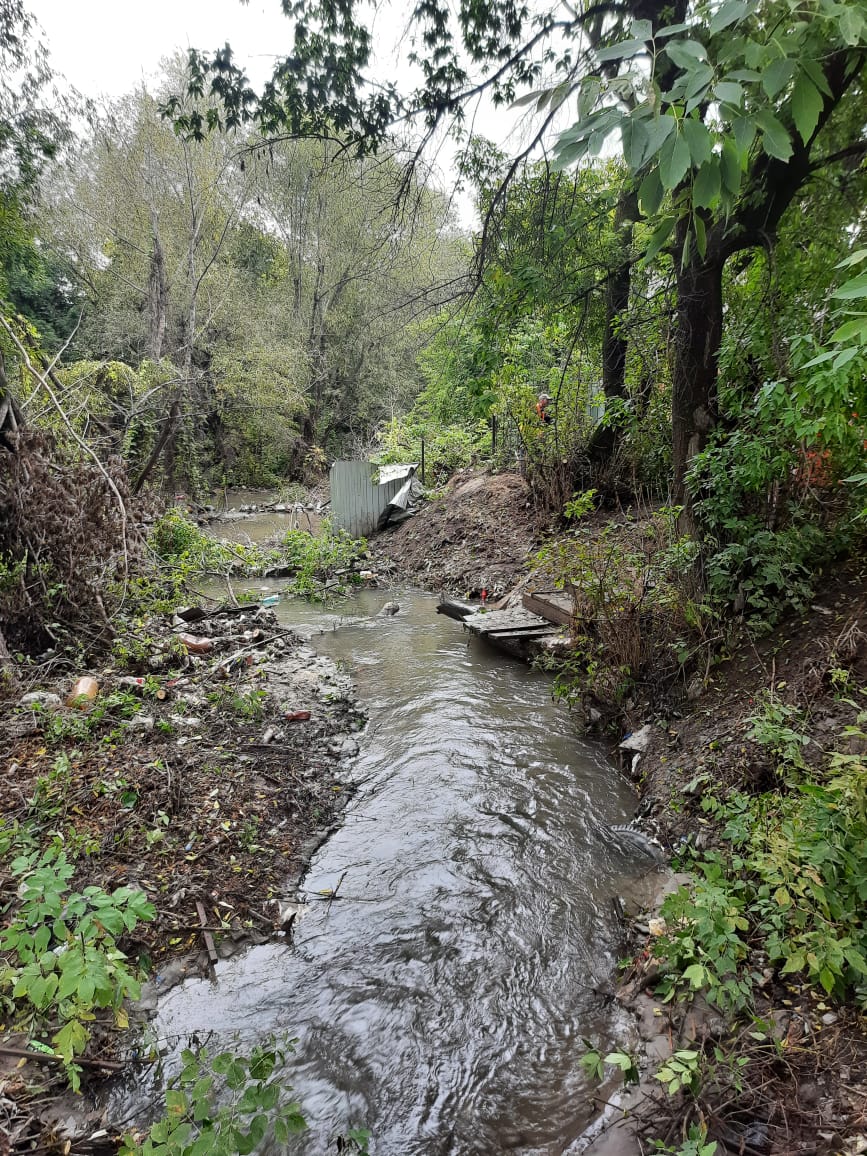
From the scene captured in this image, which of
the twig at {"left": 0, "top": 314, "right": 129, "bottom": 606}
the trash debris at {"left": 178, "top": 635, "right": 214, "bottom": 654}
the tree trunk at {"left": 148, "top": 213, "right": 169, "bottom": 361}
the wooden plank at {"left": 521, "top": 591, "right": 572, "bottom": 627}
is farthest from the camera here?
the tree trunk at {"left": 148, "top": 213, "right": 169, "bottom": 361}

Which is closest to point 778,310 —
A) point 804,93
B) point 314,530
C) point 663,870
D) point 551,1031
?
point 804,93

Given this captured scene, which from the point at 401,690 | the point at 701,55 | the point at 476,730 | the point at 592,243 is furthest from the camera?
the point at 401,690

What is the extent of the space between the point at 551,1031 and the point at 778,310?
4.11 m

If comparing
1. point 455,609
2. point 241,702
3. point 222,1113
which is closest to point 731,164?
point 222,1113

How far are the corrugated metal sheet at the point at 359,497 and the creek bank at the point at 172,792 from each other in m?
7.74

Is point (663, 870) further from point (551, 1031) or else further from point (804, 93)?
point (804, 93)

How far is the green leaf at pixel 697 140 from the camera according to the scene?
1.11 m

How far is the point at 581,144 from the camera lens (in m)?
1.24

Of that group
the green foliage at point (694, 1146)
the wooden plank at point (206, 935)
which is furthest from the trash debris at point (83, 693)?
the green foliage at point (694, 1146)

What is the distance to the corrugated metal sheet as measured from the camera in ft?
41.7

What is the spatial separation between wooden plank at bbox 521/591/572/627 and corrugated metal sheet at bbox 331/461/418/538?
6718 mm

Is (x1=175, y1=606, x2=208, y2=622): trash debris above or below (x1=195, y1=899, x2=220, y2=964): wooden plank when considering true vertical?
above

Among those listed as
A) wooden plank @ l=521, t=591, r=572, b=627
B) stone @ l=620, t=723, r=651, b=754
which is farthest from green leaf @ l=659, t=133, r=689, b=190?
wooden plank @ l=521, t=591, r=572, b=627

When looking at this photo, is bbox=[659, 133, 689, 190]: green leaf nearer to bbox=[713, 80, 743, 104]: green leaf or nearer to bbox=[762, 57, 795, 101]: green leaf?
bbox=[713, 80, 743, 104]: green leaf
